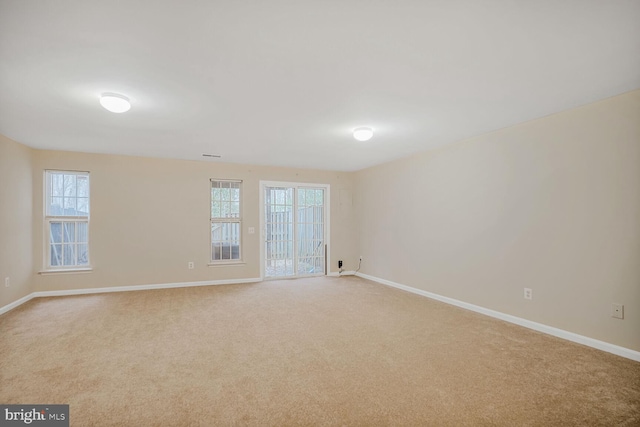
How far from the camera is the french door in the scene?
653 centimetres

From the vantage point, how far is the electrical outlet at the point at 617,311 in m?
2.78

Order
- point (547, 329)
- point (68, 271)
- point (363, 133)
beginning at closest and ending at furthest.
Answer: point (547, 329), point (363, 133), point (68, 271)

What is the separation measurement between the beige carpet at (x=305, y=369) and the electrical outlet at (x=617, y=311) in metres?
0.38

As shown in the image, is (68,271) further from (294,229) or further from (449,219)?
(449,219)

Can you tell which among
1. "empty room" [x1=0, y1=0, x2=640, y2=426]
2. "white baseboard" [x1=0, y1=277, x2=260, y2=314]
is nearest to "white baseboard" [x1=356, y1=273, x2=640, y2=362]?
"empty room" [x1=0, y1=0, x2=640, y2=426]

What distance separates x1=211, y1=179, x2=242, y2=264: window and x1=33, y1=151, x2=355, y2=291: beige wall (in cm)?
15

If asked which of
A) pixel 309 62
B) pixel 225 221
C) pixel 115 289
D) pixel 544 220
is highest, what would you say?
pixel 309 62

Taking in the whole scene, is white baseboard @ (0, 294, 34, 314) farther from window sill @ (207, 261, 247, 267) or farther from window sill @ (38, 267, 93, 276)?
window sill @ (207, 261, 247, 267)

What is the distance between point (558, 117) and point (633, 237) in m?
1.37

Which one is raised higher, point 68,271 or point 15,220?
point 15,220

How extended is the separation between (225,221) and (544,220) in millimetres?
5200

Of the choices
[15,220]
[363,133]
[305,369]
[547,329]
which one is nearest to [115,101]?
[363,133]

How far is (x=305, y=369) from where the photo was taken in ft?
8.33

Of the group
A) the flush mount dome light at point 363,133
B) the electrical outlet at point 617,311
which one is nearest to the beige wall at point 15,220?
the flush mount dome light at point 363,133
